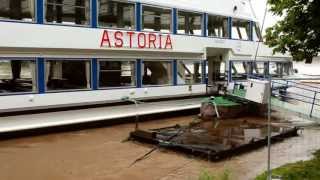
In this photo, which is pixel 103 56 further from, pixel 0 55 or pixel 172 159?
pixel 172 159

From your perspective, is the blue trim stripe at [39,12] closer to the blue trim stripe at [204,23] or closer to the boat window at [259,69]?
the blue trim stripe at [204,23]

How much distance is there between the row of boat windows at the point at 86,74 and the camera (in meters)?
12.5

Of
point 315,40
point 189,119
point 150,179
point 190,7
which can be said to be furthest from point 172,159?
point 190,7

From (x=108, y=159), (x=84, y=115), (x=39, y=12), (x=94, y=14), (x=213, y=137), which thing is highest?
(x=94, y=14)

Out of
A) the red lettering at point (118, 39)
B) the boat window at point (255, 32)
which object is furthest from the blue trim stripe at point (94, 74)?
the boat window at point (255, 32)

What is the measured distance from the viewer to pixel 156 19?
16.6 meters

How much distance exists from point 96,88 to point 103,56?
108 centimetres

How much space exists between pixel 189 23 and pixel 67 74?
20.7 ft

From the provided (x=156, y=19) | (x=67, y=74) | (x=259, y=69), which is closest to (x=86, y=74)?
(x=67, y=74)

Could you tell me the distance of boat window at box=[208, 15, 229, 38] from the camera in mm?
19025

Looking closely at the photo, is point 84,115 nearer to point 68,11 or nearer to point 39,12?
point 68,11

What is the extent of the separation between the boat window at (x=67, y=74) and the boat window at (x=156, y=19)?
2980mm

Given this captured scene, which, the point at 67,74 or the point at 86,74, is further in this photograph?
the point at 86,74

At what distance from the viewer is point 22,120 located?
12477 millimetres
